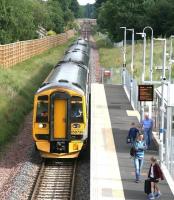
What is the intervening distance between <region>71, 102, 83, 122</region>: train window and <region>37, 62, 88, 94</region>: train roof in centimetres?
54

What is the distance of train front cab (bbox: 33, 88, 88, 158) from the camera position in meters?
19.2

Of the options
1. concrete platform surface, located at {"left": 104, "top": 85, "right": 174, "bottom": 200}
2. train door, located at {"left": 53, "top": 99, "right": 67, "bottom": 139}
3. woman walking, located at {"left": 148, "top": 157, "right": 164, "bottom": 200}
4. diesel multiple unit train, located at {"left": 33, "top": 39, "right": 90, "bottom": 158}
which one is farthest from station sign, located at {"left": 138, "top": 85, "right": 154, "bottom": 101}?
woman walking, located at {"left": 148, "top": 157, "right": 164, "bottom": 200}

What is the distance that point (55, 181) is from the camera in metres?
18.0

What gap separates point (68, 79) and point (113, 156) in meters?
4.01

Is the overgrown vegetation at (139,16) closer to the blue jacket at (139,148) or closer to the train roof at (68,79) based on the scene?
the train roof at (68,79)

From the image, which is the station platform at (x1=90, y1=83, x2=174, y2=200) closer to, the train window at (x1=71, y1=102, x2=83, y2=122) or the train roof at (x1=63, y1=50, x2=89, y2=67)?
the train window at (x1=71, y1=102, x2=83, y2=122)

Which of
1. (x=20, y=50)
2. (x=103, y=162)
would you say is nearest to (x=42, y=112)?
(x=103, y=162)

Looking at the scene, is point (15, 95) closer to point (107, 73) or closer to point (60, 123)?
point (107, 73)

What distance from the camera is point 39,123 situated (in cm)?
1953

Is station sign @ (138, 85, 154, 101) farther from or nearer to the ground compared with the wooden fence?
nearer to the ground

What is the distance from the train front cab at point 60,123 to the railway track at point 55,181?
1.55 ft

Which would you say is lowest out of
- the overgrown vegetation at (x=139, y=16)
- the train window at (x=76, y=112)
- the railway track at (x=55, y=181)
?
the railway track at (x=55, y=181)

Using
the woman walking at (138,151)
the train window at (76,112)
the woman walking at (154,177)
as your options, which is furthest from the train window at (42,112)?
the woman walking at (154,177)

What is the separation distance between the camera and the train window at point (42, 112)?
64.0 feet
